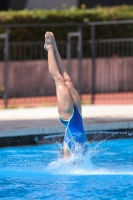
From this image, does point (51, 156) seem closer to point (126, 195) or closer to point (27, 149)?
point (27, 149)

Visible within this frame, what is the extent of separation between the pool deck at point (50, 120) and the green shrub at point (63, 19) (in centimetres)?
520

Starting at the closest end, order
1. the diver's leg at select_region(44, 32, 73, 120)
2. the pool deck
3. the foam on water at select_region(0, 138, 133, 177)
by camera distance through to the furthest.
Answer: the diver's leg at select_region(44, 32, 73, 120)
the foam on water at select_region(0, 138, 133, 177)
the pool deck

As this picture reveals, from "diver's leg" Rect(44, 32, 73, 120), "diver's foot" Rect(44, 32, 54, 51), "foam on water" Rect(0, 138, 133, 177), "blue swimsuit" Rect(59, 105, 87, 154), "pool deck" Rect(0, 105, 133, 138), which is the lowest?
"pool deck" Rect(0, 105, 133, 138)

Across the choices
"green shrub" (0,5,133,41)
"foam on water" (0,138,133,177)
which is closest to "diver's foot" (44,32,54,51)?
"foam on water" (0,138,133,177)

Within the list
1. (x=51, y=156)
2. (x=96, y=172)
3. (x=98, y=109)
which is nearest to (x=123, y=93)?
(x=98, y=109)

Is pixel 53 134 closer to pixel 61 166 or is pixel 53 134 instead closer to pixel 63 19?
pixel 61 166

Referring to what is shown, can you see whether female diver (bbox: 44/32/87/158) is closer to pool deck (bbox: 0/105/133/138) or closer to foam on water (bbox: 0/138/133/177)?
foam on water (bbox: 0/138/133/177)

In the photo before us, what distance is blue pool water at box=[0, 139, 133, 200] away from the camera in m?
6.23

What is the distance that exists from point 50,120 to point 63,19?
8.39 meters

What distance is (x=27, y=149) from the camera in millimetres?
9578

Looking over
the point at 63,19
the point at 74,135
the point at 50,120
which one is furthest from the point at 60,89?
the point at 63,19

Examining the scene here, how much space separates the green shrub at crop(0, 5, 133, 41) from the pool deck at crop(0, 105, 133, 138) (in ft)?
17.1

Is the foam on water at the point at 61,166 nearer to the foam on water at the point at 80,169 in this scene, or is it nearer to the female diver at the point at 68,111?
the foam on water at the point at 80,169

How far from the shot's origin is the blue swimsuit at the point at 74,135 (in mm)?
7211
